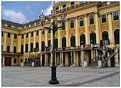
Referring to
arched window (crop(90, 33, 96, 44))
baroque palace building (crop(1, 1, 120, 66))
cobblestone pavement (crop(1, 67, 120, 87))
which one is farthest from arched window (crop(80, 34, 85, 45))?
cobblestone pavement (crop(1, 67, 120, 87))

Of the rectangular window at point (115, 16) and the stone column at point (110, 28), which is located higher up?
the rectangular window at point (115, 16)

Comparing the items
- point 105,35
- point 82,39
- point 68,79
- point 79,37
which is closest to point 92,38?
point 82,39

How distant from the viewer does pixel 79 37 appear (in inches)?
1555

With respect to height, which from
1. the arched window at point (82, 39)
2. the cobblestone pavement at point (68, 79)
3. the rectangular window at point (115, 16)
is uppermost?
the rectangular window at point (115, 16)

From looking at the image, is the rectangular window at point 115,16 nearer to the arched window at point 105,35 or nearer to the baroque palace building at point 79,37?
the baroque palace building at point 79,37

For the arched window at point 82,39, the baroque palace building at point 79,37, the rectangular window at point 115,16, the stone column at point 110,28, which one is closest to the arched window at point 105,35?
the baroque palace building at point 79,37

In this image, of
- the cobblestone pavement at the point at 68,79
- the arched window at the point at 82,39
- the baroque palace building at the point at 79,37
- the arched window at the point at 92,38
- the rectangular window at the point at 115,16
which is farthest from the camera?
the arched window at the point at 82,39

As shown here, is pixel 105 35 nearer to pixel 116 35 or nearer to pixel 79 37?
pixel 116 35

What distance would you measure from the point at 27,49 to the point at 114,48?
25.5 metres

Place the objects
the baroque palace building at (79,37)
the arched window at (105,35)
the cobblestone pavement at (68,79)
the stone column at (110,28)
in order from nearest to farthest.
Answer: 1. the cobblestone pavement at (68,79)
2. the stone column at (110,28)
3. the baroque palace building at (79,37)
4. the arched window at (105,35)

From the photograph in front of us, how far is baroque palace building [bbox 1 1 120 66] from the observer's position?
34.9 m

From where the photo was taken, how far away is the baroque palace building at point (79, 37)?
115ft

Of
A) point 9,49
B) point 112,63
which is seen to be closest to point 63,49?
point 112,63

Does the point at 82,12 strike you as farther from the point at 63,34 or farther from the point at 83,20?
the point at 63,34
